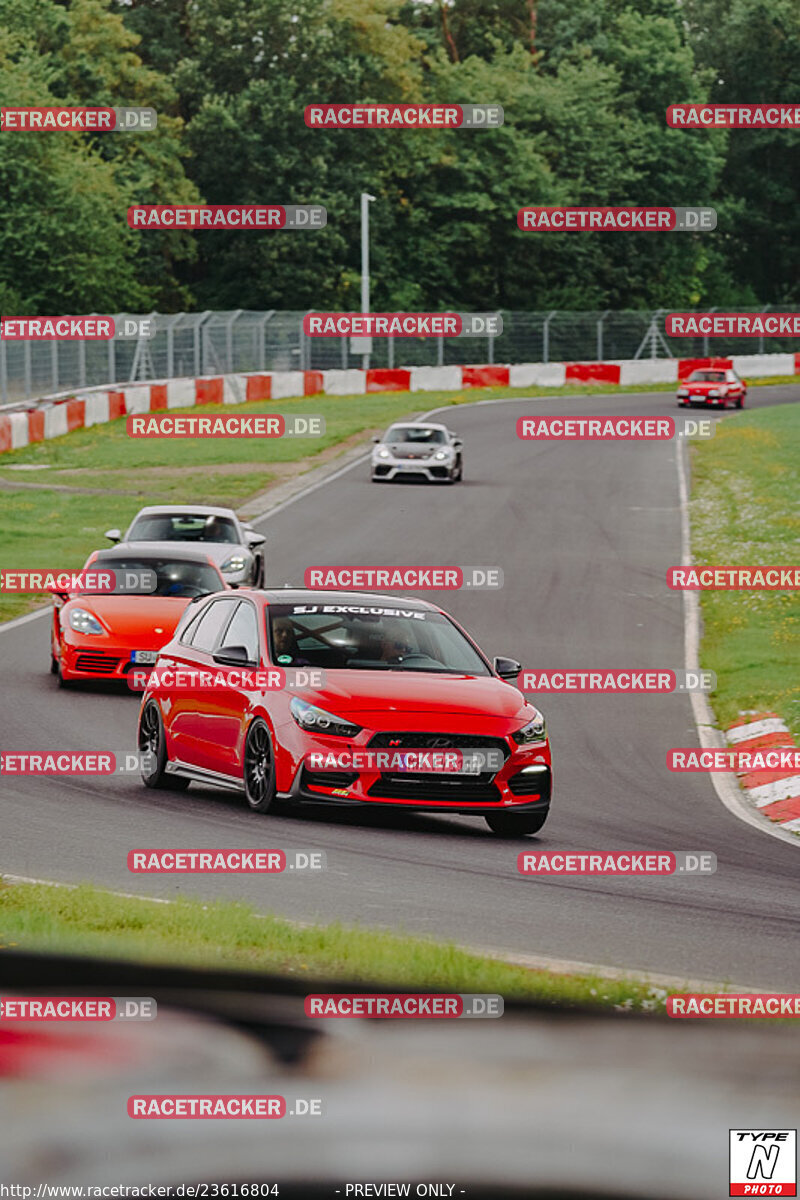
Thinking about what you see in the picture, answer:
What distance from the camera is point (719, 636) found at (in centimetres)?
2316

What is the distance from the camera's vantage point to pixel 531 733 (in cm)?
1270

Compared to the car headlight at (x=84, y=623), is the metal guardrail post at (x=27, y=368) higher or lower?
higher

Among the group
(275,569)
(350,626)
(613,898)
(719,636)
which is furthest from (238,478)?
(613,898)

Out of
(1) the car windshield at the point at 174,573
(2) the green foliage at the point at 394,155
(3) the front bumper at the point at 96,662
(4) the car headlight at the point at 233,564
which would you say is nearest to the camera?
(3) the front bumper at the point at 96,662

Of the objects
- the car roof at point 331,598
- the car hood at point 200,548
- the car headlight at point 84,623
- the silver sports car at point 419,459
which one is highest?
the car roof at point 331,598

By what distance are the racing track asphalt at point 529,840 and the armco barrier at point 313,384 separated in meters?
19.5

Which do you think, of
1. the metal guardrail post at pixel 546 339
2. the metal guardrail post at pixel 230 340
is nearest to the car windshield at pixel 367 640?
the metal guardrail post at pixel 230 340

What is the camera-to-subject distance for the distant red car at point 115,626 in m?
18.7

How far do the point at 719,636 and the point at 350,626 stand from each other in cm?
1033

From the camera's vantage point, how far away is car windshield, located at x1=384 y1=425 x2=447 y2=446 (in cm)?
4141

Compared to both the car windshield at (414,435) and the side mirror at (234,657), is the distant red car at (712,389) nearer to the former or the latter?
the car windshield at (414,435)

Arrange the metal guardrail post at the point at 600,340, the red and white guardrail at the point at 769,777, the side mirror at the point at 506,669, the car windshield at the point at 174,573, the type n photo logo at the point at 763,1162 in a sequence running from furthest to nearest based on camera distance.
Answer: the metal guardrail post at the point at 600,340 < the car windshield at the point at 174,573 < the red and white guardrail at the point at 769,777 < the side mirror at the point at 506,669 < the type n photo logo at the point at 763,1162

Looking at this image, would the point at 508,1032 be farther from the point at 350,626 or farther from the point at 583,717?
the point at 583,717

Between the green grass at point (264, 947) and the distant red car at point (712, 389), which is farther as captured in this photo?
the distant red car at point (712, 389)
